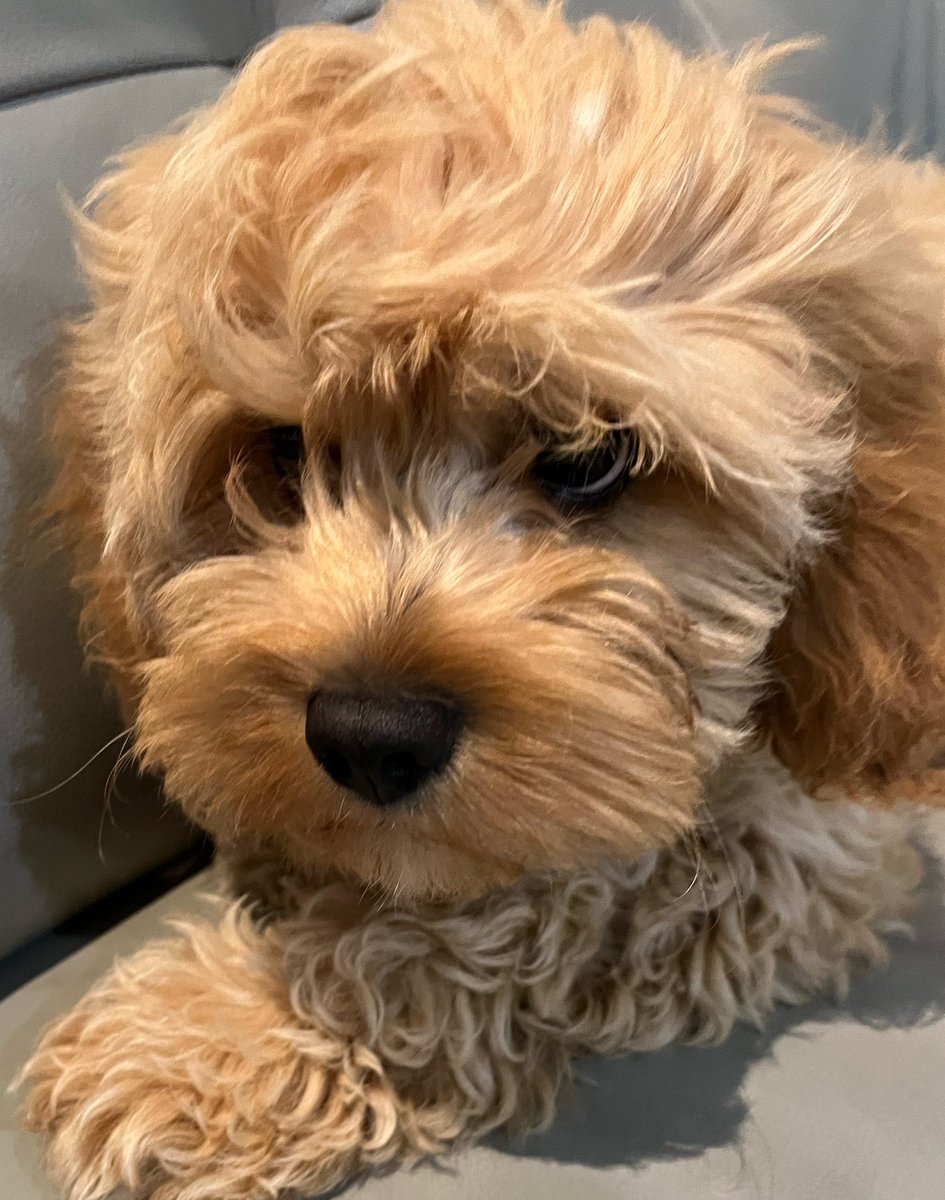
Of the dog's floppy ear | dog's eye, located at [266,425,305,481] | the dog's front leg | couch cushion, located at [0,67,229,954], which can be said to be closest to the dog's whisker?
couch cushion, located at [0,67,229,954]

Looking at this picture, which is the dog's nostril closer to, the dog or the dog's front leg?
the dog

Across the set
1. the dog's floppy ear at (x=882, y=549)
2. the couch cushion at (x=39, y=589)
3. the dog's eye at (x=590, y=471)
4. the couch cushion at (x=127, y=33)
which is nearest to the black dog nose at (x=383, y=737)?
the dog's eye at (x=590, y=471)

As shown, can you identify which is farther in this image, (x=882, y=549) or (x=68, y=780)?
(x=68, y=780)

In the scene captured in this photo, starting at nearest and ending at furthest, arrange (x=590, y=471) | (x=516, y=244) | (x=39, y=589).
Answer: (x=516, y=244) → (x=590, y=471) → (x=39, y=589)

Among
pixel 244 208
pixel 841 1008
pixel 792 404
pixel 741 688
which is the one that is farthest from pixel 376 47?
pixel 841 1008

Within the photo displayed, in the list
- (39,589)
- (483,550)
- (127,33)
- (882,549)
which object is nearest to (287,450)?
(483,550)

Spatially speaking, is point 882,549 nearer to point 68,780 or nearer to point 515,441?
point 515,441

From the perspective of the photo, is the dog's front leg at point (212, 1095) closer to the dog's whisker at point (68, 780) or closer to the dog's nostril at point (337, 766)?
the dog's whisker at point (68, 780)
